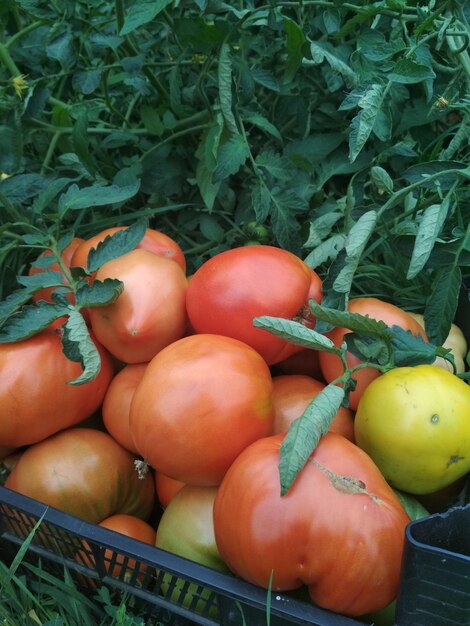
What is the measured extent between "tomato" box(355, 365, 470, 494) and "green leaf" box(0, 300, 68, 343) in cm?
47

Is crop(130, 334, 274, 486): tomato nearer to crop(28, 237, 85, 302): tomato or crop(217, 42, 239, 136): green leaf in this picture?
crop(28, 237, 85, 302): tomato

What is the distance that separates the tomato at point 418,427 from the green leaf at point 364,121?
305 millimetres

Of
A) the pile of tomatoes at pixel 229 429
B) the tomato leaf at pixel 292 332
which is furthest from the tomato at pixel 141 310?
the tomato leaf at pixel 292 332

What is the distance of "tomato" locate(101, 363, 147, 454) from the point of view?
1.07 m

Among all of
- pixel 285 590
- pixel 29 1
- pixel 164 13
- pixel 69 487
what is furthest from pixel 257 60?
pixel 285 590

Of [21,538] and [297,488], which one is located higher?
[297,488]

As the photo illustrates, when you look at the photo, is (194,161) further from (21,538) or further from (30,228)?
(21,538)

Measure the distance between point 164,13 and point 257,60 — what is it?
0.23 meters

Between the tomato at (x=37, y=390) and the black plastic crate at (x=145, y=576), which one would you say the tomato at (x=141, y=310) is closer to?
the tomato at (x=37, y=390)

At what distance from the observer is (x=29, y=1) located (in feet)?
3.95

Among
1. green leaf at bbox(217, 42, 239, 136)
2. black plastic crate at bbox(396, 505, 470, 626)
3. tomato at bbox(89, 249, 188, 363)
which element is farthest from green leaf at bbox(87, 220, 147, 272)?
black plastic crate at bbox(396, 505, 470, 626)

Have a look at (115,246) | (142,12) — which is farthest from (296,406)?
(142,12)

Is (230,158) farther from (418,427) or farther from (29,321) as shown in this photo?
(418,427)

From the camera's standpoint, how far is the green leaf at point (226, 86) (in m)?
1.13
